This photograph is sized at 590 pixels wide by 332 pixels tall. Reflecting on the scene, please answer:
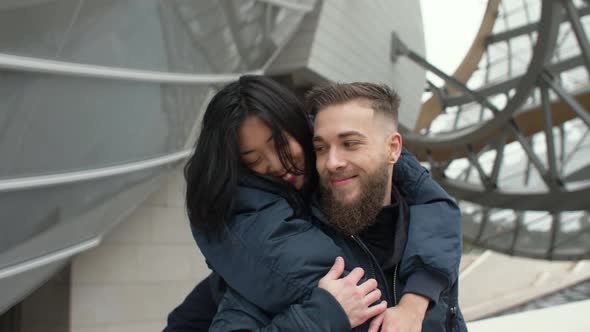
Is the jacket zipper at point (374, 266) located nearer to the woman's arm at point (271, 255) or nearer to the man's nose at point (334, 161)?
the woman's arm at point (271, 255)

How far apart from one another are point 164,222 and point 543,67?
8.08m

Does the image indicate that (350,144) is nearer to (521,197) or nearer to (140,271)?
(140,271)

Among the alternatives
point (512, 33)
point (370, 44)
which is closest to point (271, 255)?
point (370, 44)

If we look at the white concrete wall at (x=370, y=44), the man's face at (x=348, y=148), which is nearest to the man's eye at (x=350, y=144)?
the man's face at (x=348, y=148)

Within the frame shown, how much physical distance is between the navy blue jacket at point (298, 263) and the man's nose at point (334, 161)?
0.17 metres

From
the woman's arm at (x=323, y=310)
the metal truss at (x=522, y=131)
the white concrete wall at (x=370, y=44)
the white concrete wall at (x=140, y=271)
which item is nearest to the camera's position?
the woman's arm at (x=323, y=310)

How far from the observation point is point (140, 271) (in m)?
6.85

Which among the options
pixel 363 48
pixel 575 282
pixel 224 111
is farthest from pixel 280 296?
pixel 575 282

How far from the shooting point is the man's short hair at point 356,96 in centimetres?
183

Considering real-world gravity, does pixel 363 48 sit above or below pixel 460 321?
above

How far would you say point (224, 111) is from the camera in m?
1.83

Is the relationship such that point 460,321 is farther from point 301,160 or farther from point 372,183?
point 301,160

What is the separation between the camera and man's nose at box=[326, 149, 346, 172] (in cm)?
174

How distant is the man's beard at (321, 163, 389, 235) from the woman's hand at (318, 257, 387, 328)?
132 millimetres
